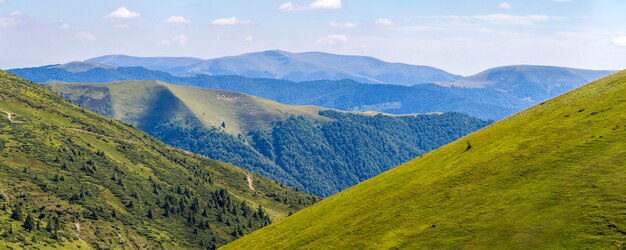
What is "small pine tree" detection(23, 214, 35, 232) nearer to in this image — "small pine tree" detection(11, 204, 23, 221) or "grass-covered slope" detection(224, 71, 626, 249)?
"small pine tree" detection(11, 204, 23, 221)

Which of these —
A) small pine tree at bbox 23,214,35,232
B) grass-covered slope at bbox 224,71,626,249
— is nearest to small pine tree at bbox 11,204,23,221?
small pine tree at bbox 23,214,35,232

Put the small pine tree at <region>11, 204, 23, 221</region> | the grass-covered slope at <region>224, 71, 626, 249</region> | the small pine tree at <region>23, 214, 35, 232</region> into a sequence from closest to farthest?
the grass-covered slope at <region>224, 71, 626, 249</region>
the small pine tree at <region>23, 214, 35, 232</region>
the small pine tree at <region>11, 204, 23, 221</region>

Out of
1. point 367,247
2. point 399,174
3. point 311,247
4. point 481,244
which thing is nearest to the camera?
point 481,244

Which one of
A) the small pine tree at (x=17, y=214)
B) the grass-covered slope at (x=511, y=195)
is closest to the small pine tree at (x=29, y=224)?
the small pine tree at (x=17, y=214)

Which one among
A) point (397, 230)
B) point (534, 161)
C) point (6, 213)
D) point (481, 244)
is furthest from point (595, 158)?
point (6, 213)

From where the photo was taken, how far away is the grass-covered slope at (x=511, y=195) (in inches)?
2186

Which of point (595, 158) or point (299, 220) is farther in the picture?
point (299, 220)

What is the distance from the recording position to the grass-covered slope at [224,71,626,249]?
55.5m

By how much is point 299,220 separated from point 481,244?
45.1 m

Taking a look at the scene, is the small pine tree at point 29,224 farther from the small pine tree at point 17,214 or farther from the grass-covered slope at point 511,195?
the grass-covered slope at point 511,195

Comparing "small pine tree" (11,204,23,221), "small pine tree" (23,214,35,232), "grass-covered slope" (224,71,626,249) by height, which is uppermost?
"grass-covered slope" (224,71,626,249)

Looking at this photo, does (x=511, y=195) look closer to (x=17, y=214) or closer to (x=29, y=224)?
(x=29, y=224)

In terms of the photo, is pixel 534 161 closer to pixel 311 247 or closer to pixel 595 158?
pixel 595 158

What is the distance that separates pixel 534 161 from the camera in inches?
2763
